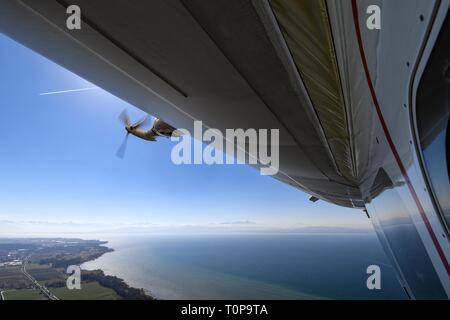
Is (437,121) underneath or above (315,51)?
underneath

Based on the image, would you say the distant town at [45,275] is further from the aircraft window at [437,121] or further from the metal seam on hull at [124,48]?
the aircraft window at [437,121]

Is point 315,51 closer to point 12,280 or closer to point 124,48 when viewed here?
point 124,48

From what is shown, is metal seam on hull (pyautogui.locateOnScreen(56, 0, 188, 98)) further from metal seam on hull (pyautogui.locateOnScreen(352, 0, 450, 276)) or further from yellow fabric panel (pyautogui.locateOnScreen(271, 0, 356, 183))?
metal seam on hull (pyautogui.locateOnScreen(352, 0, 450, 276))

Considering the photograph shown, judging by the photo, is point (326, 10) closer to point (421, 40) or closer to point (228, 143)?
point (421, 40)

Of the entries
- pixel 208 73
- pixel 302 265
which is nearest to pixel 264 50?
pixel 208 73

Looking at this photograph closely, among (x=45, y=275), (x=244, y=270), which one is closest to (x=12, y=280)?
(x=45, y=275)

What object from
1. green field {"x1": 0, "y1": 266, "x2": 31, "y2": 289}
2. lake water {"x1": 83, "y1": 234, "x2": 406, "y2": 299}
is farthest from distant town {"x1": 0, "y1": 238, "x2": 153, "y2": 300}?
lake water {"x1": 83, "y1": 234, "x2": 406, "y2": 299}

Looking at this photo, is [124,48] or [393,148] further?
[124,48]
